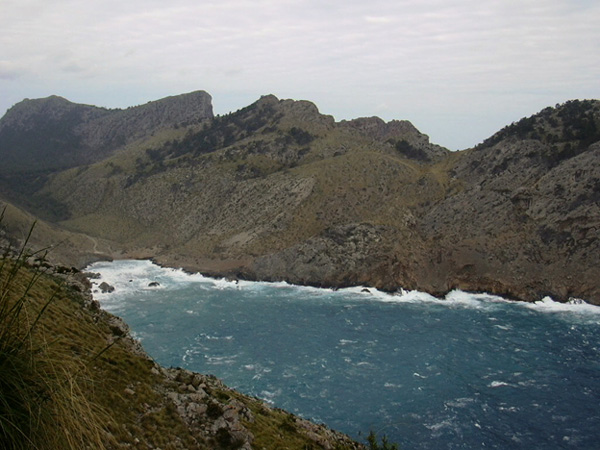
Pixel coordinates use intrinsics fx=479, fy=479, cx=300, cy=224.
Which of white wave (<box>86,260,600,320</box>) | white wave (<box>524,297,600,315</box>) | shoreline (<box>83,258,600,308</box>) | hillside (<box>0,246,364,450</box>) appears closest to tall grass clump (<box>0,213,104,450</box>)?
hillside (<box>0,246,364,450</box>)

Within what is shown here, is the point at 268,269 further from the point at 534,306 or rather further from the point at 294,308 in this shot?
the point at 534,306

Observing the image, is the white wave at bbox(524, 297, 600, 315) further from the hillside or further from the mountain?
the hillside

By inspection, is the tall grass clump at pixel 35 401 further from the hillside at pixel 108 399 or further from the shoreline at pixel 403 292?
the shoreline at pixel 403 292

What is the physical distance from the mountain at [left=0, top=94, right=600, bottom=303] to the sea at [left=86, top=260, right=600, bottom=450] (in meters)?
6.39

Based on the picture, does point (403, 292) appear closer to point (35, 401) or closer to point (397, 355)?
point (397, 355)

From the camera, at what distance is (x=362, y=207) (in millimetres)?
105688

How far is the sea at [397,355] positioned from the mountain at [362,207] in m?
6.39

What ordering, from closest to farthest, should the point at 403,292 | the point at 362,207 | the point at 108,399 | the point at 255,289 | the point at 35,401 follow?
the point at 35,401, the point at 108,399, the point at 403,292, the point at 255,289, the point at 362,207

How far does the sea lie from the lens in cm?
4156

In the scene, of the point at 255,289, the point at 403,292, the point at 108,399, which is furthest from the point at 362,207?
the point at 108,399

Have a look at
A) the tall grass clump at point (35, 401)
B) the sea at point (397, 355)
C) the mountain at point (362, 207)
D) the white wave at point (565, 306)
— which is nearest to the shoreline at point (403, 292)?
the white wave at point (565, 306)

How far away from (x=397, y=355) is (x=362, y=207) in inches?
2061

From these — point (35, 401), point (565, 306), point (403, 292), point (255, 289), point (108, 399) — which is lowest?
point (565, 306)

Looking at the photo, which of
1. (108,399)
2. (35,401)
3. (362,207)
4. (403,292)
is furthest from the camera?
(362,207)
